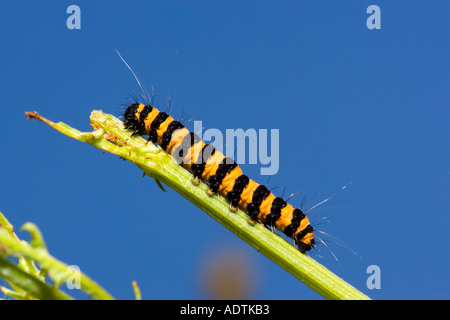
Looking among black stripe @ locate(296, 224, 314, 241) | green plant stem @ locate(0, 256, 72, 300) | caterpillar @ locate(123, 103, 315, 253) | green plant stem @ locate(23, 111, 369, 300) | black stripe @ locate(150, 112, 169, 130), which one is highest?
black stripe @ locate(150, 112, 169, 130)

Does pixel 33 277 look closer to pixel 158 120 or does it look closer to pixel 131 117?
pixel 131 117

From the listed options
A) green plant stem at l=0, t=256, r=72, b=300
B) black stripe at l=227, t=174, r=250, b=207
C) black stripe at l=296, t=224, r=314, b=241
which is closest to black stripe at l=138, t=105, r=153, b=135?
black stripe at l=227, t=174, r=250, b=207

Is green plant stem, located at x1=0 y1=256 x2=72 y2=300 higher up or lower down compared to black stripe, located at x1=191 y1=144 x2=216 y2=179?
lower down

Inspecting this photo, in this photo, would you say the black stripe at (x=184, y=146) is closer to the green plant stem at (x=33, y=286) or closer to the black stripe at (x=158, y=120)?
the black stripe at (x=158, y=120)

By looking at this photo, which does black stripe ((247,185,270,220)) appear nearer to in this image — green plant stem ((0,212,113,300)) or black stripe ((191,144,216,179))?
black stripe ((191,144,216,179))

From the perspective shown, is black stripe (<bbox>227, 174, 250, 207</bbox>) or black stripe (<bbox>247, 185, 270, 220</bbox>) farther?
black stripe (<bbox>247, 185, 270, 220</bbox>)
